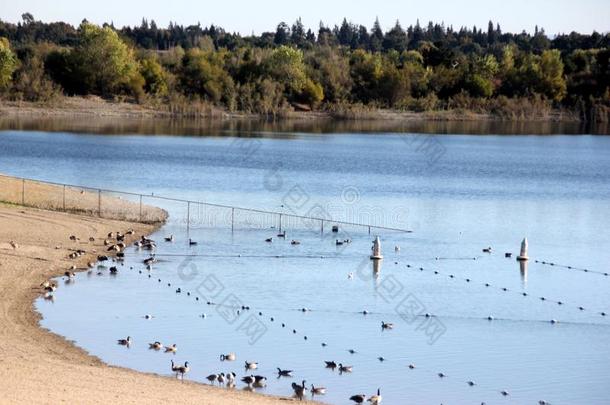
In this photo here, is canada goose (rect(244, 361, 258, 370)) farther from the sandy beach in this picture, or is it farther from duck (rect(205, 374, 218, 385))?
the sandy beach

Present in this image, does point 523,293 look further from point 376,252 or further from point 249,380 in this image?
point 249,380

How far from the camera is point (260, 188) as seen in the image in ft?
207

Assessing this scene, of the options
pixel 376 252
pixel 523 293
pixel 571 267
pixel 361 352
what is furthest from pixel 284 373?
pixel 571 267

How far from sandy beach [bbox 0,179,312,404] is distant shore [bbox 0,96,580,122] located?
81.8 meters

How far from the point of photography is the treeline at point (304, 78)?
125 m

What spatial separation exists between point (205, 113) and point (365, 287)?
9355 cm

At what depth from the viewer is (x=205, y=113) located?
129m

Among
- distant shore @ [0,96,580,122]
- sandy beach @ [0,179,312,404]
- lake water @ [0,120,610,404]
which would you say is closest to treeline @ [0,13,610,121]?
distant shore @ [0,96,580,122]

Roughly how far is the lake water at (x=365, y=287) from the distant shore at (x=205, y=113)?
4778cm

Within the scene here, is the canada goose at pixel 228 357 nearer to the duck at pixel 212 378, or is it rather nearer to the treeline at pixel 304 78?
the duck at pixel 212 378

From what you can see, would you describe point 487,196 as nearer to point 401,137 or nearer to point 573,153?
point 573,153

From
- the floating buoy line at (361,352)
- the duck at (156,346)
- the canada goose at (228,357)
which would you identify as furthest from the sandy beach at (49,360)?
the floating buoy line at (361,352)

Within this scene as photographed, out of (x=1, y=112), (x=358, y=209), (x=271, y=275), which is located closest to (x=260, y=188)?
(x=358, y=209)

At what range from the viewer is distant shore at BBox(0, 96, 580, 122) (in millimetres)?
120688
